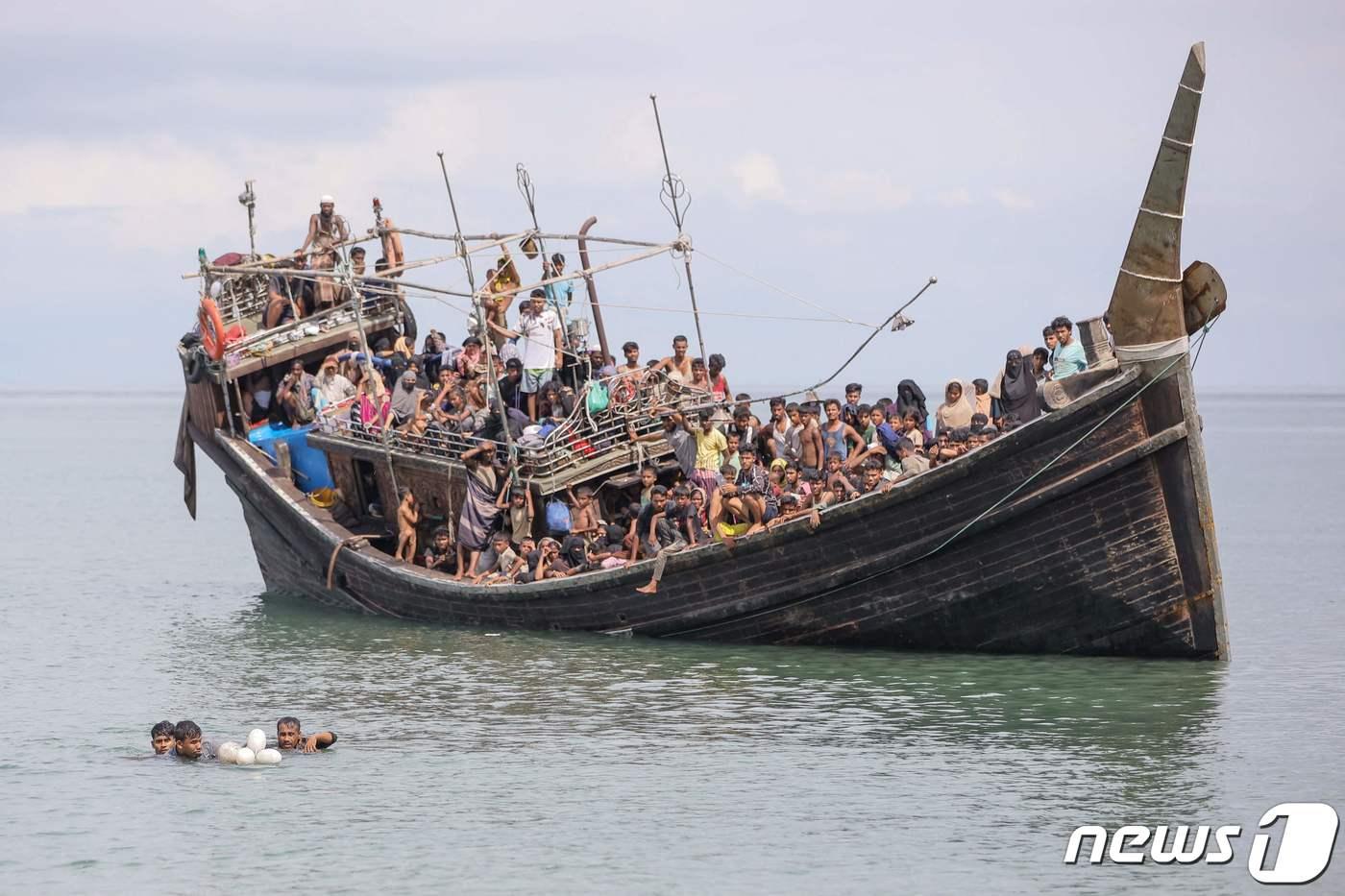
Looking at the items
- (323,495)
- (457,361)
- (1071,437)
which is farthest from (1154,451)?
(323,495)

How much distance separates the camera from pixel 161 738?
17344 millimetres

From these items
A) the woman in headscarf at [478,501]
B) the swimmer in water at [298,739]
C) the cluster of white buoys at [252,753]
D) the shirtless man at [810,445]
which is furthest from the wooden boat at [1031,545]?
the cluster of white buoys at [252,753]

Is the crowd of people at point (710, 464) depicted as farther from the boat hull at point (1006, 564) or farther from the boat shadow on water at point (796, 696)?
the boat shadow on water at point (796, 696)

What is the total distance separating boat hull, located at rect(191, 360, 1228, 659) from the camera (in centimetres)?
1798

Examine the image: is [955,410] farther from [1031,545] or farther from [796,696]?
[796,696]

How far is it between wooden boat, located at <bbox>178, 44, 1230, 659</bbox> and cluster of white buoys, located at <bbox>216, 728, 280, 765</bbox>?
15.3 ft

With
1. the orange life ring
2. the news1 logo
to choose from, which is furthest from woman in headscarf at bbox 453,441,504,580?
the news1 logo

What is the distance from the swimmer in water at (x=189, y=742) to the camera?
1708 centimetres

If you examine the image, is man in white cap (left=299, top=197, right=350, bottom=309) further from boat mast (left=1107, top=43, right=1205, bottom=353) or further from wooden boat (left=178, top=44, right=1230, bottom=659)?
boat mast (left=1107, top=43, right=1205, bottom=353)

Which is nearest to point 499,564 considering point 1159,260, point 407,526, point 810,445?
point 407,526

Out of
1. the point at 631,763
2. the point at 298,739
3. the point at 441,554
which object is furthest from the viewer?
the point at 441,554

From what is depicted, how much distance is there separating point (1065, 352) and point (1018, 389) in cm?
91

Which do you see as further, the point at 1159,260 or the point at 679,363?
the point at 679,363

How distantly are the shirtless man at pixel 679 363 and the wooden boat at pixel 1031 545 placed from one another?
920 millimetres
